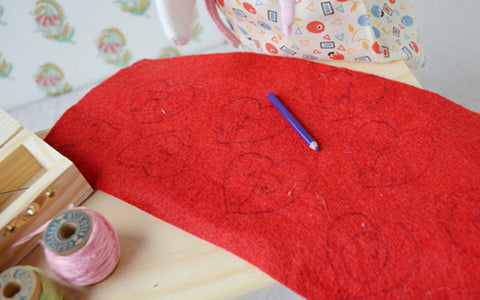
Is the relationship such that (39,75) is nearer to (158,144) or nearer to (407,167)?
(158,144)

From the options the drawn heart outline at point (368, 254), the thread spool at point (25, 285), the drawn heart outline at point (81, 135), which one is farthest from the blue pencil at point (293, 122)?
the thread spool at point (25, 285)

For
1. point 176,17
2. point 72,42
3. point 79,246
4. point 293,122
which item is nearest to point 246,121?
point 293,122

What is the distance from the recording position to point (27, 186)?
520 mm

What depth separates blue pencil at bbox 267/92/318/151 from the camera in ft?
1.73

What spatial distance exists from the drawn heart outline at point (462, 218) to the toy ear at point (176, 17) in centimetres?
39

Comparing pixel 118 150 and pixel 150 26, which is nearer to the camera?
pixel 118 150

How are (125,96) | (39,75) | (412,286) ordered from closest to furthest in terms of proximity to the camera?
1. (412,286)
2. (125,96)
3. (39,75)

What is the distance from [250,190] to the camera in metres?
0.51

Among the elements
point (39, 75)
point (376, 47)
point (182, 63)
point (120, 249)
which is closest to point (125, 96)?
point (182, 63)

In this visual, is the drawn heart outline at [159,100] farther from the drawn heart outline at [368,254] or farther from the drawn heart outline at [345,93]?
the drawn heart outline at [368,254]

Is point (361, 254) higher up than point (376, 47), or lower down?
lower down

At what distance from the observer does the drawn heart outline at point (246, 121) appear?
0.56m

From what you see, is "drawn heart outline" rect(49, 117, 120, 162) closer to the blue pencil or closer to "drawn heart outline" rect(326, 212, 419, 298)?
the blue pencil

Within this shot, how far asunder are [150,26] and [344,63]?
0.62 m
